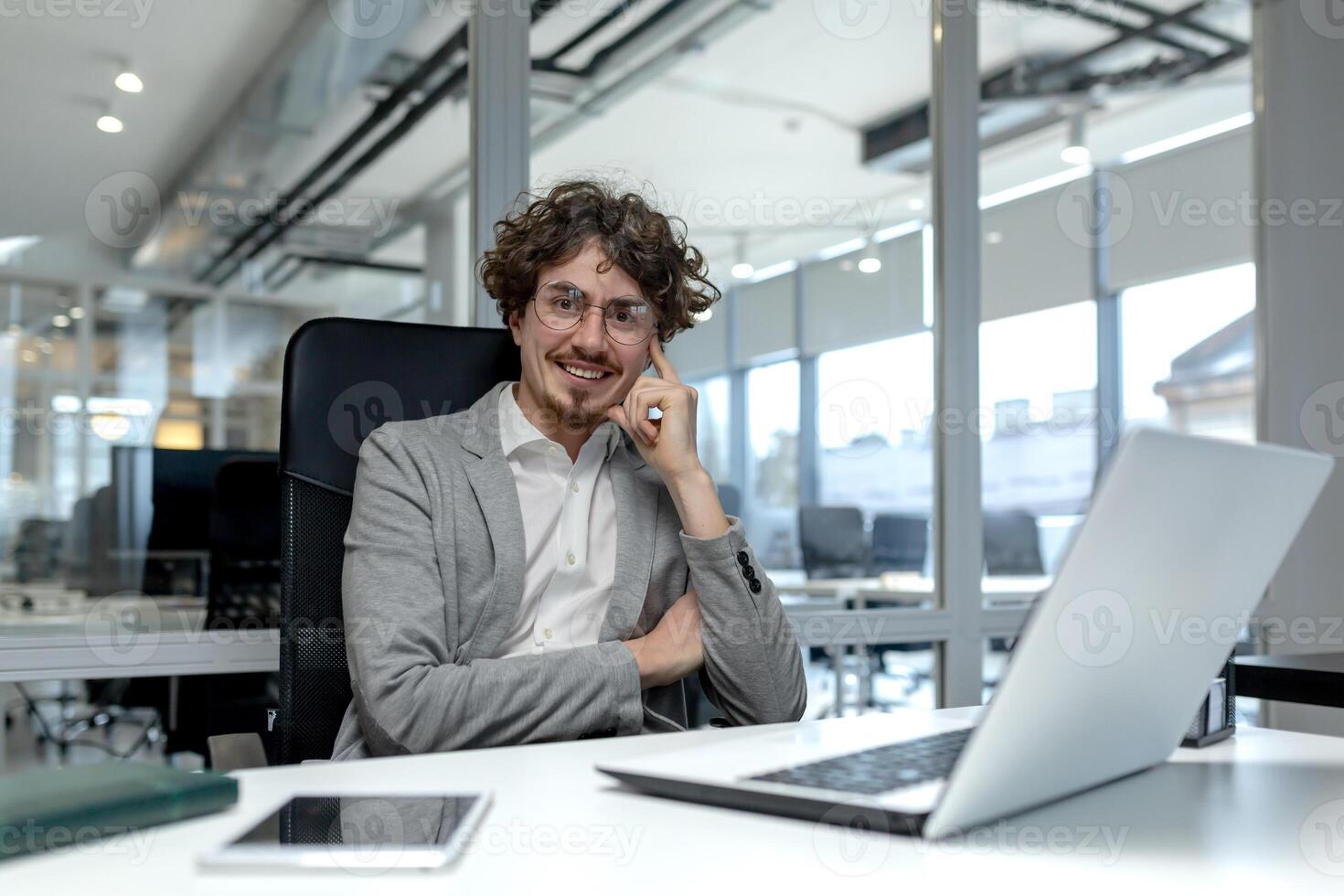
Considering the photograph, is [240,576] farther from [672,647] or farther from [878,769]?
[878,769]

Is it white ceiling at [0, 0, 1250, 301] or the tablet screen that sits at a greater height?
white ceiling at [0, 0, 1250, 301]

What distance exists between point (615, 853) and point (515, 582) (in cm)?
83

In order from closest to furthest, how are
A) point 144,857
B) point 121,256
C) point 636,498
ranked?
point 144,857 < point 636,498 < point 121,256

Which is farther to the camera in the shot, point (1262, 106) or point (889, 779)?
→ point (1262, 106)

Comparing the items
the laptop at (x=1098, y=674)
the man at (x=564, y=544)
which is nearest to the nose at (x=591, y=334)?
the man at (x=564, y=544)

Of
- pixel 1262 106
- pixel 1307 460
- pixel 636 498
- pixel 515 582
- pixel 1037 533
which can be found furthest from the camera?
pixel 1037 533

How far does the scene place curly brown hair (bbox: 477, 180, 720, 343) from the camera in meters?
1.61

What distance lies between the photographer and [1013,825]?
700 millimetres

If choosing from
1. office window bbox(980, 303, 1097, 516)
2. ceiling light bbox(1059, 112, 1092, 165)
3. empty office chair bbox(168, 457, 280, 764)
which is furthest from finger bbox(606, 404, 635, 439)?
ceiling light bbox(1059, 112, 1092, 165)

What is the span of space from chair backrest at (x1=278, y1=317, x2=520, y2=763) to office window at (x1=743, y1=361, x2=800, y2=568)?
1545 mm

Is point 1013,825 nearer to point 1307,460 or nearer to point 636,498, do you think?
point 1307,460

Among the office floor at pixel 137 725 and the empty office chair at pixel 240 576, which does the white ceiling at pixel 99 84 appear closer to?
the empty office chair at pixel 240 576

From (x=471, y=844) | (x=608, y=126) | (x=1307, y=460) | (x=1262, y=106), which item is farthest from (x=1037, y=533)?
(x=471, y=844)

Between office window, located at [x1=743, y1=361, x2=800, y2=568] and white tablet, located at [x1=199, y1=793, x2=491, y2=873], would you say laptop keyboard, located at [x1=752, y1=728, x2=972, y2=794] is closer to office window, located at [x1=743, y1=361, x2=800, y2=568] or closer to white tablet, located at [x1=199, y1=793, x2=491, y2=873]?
white tablet, located at [x1=199, y1=793, x2=491, y2=873]
